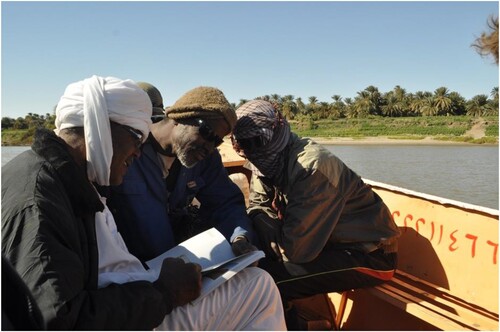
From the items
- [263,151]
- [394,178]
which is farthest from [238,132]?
[394,178]

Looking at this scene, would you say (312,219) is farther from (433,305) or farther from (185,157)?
(433,305)

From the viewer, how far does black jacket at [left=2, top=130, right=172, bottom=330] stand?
A: 1.31 m

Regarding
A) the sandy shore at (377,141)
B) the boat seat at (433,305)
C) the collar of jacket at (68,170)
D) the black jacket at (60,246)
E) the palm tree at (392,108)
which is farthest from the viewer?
the palm tree at (392,108)

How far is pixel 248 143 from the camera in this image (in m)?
2.80

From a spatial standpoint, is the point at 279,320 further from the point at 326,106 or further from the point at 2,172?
the point at 326,106

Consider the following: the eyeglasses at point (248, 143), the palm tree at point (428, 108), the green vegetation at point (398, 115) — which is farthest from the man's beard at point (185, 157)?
the palm tree at point (428, 108)

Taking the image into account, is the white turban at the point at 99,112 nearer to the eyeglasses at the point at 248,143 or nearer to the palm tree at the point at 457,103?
the eyeglasses at the point at 248,143

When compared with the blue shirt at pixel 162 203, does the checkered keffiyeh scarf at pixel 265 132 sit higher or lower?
higher

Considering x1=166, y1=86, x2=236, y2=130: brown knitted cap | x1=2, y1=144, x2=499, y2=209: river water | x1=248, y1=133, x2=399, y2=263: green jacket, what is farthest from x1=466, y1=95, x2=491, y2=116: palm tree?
x1=166, y1=86, x2=236, y2=130: brown knitted cap

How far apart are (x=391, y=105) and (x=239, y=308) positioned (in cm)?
6351

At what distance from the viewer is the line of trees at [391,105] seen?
59812mm

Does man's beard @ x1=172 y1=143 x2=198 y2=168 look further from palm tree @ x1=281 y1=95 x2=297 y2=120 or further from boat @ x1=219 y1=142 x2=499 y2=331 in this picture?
palm tree @ x1=281 y1=95 x2=297 y2=120

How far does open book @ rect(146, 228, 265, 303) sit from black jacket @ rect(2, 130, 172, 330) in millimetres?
274

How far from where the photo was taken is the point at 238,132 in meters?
2.81
